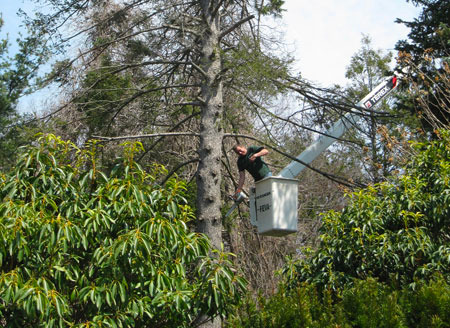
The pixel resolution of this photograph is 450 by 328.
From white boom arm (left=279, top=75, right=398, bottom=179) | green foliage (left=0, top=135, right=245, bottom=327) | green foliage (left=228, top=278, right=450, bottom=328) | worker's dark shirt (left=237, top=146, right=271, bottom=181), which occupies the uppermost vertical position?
white boom arm (left=279, top=75, right=398, bottom=179)

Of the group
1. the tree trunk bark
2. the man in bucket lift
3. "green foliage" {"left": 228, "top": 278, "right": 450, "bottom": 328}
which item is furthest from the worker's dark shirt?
"green foliage" {"left": 228, "top": 278, "right": 450, "bottom": 328}

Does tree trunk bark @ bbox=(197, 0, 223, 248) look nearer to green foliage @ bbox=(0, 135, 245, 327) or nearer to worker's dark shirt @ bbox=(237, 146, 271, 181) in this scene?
worker's dark shirt @ bbox=(237, 146, 271, 181)

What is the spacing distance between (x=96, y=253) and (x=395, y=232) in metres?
3.43

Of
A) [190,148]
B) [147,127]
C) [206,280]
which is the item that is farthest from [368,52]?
[206,280]

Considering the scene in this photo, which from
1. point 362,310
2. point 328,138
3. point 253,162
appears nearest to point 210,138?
point 253,162

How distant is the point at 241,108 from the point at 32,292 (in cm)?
599

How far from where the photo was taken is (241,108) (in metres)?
10.3

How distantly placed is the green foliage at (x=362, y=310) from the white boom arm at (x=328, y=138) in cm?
412

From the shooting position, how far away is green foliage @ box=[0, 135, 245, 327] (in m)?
5.24

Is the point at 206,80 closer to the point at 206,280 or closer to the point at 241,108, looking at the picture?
the point at 241,108

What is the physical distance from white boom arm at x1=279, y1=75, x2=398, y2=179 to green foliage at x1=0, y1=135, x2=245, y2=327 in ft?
11.9

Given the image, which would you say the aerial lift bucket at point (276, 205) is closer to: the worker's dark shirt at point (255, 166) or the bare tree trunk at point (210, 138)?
the worker's dark shirt at point (255, 166)

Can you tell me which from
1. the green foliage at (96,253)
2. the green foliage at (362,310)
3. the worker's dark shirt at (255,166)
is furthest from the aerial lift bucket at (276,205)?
the green foliage at (362,310)

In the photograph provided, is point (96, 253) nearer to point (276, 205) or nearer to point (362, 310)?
point (362, 310)
